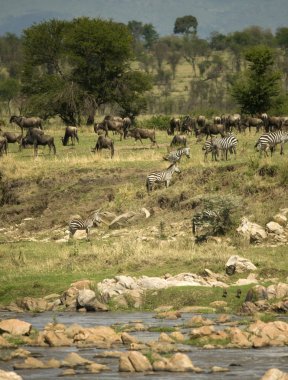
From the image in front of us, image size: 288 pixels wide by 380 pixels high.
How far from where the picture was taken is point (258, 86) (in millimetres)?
59750


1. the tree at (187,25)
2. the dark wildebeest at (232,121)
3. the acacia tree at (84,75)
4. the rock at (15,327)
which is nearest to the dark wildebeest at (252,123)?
the dark wildebeest at (232,121)

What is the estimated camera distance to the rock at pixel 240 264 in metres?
25.4

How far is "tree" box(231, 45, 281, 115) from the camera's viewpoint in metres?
59.5

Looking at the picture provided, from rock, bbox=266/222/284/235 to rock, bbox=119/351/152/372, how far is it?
1394cm

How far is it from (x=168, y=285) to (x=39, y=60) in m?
47.7

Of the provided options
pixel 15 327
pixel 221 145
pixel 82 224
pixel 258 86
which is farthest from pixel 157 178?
pixel 258 86

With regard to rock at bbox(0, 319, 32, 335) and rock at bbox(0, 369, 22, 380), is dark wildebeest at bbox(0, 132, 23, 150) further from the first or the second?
rock at bbox(0, 369, 22, 380)

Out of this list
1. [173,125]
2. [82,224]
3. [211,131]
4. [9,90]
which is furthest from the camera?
[9,90]

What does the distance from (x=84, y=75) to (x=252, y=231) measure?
3741cm

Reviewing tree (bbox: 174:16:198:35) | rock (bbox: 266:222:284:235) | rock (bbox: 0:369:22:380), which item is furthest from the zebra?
tree (bbox: 174:16:198:35)

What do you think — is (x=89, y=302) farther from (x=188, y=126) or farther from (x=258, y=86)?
(x=258, y=86)

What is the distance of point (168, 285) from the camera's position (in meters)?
24.0

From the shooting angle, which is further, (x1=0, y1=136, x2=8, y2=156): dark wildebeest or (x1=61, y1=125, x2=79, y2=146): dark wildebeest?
(x1=61, y1=125, x2=79, y2=146): dark wildebeest

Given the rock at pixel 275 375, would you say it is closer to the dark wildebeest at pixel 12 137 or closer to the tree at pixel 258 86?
the dark wildebeest at pixel 12 137
